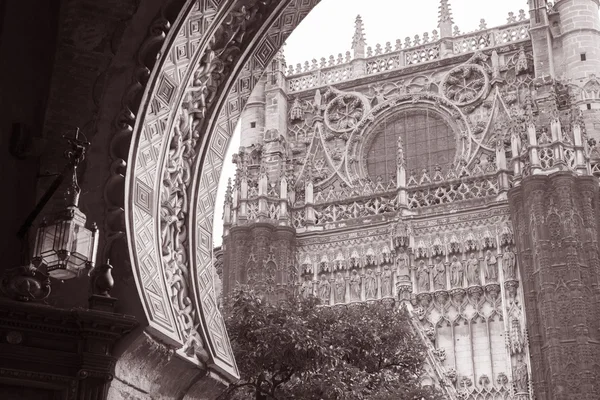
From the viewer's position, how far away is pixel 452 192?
109ft

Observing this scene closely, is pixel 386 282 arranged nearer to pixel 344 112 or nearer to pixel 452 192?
pixel 452 192

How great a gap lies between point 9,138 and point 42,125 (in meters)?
0.30

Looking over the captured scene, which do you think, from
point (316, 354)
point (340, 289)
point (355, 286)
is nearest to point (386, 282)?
point (355, 286)

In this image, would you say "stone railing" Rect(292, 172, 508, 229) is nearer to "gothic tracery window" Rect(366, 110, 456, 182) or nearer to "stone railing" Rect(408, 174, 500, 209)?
"stone railing" Rect(408, 174, 500, 209)

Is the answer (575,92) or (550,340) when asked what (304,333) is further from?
(575,92)

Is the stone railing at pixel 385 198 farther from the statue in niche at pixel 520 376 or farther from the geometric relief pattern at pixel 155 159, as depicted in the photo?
the geometric relief pattern at pixel 155 159

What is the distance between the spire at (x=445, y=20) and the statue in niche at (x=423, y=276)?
11.3 meters

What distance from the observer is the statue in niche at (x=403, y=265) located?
103 feet

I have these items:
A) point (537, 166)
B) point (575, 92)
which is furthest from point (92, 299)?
point (575, 92)

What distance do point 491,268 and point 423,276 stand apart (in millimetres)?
2492

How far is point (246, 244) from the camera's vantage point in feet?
112

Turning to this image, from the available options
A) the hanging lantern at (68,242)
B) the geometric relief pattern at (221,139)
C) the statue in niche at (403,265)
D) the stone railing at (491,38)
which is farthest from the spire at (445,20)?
the hanging lantern at (68,242)

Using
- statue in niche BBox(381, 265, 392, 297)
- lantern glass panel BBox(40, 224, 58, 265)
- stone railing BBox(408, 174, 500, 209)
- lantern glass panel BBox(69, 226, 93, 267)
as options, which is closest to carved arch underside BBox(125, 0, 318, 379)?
lantern glass panel BBox(69, 226, 93, 267)

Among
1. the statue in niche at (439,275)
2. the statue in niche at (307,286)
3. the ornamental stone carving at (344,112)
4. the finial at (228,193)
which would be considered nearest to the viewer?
the statue in niche at (439,275)
